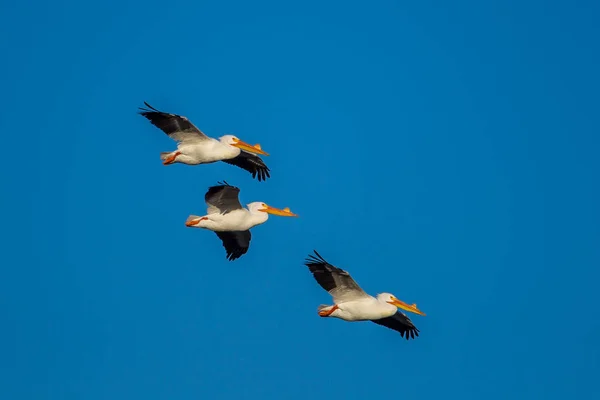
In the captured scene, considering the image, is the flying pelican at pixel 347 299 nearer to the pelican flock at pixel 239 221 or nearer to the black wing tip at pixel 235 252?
the pelican flock at pixel 239 221

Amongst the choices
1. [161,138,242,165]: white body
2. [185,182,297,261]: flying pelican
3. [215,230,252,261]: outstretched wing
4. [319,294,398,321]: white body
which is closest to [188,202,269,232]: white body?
[185,182,297,261]: flying pelican

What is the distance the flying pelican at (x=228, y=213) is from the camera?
22484mm

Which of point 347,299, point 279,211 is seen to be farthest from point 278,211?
point 347,299

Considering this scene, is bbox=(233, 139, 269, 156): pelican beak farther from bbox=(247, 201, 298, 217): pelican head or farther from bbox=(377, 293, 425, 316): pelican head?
bbox=(377, 293, 425, 316): pelican head

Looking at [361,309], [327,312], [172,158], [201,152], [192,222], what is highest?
[201,152]

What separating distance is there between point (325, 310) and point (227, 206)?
2.45 metres

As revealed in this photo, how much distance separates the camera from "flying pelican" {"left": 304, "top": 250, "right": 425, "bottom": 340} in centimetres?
2148

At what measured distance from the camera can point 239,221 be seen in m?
22.9

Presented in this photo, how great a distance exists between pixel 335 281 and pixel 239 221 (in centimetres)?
221

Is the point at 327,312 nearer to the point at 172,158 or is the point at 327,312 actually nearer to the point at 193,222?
the point at 193,222

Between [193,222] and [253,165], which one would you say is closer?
[193,222]

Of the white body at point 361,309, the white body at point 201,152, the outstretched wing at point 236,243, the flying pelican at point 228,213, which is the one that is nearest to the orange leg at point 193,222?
the flying pelican at point 228,213

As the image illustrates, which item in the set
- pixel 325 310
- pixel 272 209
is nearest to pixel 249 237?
pixel 272 209

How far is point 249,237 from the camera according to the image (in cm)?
2403
